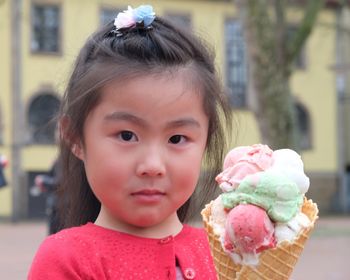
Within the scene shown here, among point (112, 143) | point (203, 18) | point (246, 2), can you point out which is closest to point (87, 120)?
point (112, 143)

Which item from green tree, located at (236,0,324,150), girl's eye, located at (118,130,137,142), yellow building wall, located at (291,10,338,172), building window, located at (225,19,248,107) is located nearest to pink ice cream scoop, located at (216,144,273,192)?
girl's eye, located at (118,130,137,142)

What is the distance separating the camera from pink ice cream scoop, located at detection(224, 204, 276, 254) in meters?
1.64

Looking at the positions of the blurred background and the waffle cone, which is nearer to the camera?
the waffle cone

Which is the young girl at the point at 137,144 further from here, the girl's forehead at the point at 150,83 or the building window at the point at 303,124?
the building window at the point at 303,124

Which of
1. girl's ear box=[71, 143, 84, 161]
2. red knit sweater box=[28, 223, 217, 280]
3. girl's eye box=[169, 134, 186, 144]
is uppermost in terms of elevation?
girl's eye box=[169, 134, 186, 144]

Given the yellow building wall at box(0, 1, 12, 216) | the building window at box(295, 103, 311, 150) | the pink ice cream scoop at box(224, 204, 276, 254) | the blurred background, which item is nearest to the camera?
the pink ice cream scoop at box(224, 204, 276, 254)

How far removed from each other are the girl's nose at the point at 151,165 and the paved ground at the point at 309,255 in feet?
19.3

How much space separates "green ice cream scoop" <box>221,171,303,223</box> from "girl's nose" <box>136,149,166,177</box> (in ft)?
0.64

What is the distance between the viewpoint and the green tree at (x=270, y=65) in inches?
481

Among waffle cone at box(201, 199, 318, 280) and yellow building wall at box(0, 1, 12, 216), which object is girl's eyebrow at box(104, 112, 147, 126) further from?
yellow building wall at box(0, 1, 12, 216)

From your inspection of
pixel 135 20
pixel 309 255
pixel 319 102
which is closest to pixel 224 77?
pixel 319 102

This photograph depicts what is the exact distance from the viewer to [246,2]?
12.2m

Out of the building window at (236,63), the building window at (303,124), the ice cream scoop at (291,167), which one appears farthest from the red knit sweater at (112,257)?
the building window at (303,124)

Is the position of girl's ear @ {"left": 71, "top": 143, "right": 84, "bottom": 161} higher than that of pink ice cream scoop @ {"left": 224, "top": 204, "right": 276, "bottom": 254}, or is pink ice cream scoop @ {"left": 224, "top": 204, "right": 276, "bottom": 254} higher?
girl's ear @ {"left": 71, "top": 143, "right": 84, "bottom": 161}
